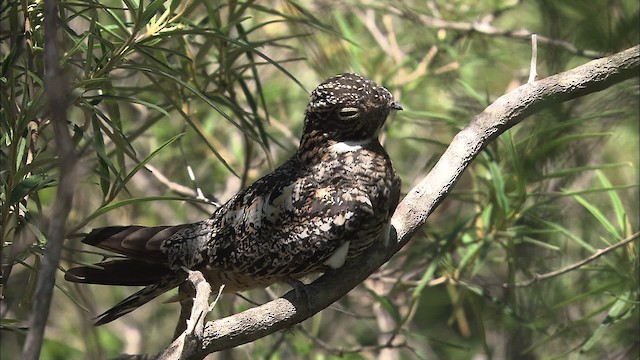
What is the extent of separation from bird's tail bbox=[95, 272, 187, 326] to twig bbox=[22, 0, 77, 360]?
1.25m

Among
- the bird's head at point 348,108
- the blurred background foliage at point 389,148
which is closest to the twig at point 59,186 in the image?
the blurred background foliage at point 389,148

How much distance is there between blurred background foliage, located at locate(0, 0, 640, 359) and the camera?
6.86 ft

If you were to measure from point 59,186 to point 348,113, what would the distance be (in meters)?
1.41

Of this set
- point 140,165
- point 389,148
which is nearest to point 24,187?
point 140,165

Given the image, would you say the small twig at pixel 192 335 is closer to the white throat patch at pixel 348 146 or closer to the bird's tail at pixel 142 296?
the bird's tail at pixel 142 296

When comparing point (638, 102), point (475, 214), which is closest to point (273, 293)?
point (475, 214)

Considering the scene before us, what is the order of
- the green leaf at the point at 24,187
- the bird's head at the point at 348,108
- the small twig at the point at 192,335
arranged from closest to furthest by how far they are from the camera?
the small twig at the point at 192,335
the green leaf at the point at 24,187
the bird's head at the point at 348,108

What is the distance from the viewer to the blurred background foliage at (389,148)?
6.86ft

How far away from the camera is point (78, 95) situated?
1.87 metres

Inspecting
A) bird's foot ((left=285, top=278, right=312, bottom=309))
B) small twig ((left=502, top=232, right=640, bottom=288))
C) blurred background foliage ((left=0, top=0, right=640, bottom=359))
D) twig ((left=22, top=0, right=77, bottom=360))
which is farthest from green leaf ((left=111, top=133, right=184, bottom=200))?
small twig ((left=502, top=232, right=640, bottom=288))

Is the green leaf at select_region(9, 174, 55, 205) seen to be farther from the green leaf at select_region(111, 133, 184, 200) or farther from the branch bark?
the branch bark

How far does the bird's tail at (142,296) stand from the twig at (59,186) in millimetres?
1253

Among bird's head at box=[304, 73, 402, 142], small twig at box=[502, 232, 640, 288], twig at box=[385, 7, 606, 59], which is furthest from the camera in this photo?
twig at box=[385, 7, 606, 59]

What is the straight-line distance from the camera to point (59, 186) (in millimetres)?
1027
